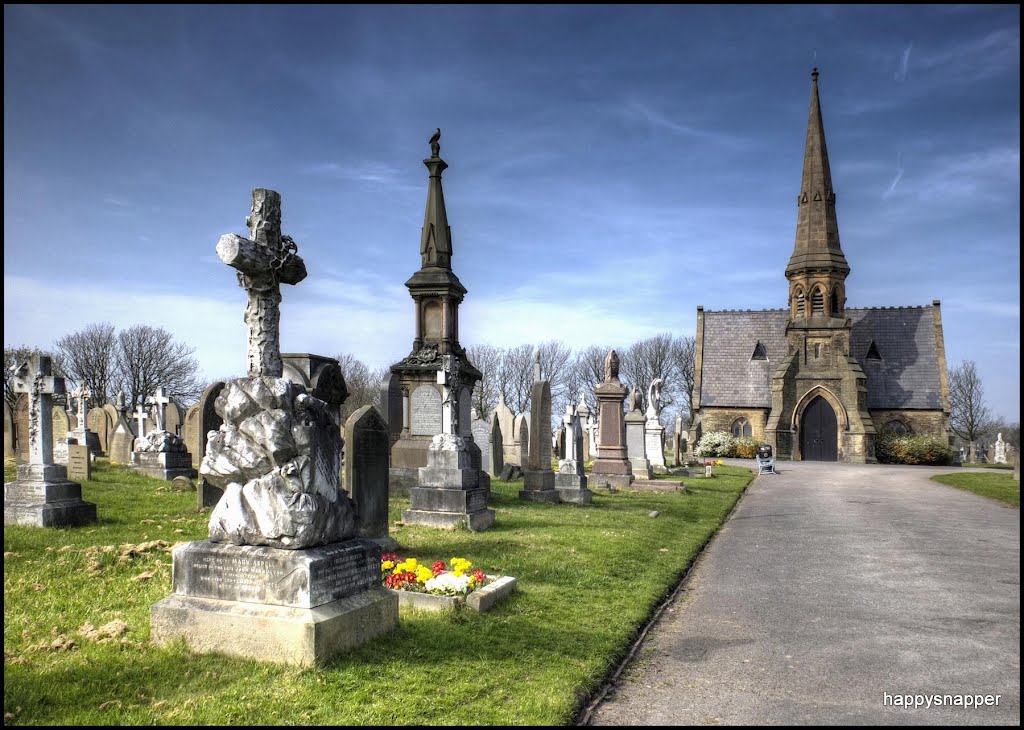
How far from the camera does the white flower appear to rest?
261 inches

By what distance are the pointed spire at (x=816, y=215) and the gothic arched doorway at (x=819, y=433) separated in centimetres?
772

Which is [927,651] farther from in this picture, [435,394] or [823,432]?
[823,432]

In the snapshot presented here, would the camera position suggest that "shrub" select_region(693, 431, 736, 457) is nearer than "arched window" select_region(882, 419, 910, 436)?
Yes

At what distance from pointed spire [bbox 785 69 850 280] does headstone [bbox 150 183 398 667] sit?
1582 inches

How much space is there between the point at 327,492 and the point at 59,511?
662cm

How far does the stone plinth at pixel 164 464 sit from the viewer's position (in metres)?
16.0

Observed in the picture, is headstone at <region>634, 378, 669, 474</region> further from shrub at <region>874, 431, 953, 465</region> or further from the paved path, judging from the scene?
shrub at <region>874, 431, 953, 465</region>

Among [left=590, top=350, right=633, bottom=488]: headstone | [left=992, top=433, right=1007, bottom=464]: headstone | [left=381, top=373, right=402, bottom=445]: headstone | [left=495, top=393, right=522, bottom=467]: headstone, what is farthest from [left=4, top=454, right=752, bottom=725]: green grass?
[left=992, top=433, right=1007, bottom=464]: headstone

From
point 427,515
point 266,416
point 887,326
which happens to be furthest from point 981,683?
point 887,326

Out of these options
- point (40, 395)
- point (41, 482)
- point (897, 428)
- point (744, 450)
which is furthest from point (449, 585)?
point (897, 428)

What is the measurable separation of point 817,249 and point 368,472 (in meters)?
37.9

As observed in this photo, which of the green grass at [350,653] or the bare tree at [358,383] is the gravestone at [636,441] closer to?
the green grass at [350,653]

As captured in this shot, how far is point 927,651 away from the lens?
5895mm

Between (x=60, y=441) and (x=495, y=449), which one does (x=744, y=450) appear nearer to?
(x=495, y=449)
